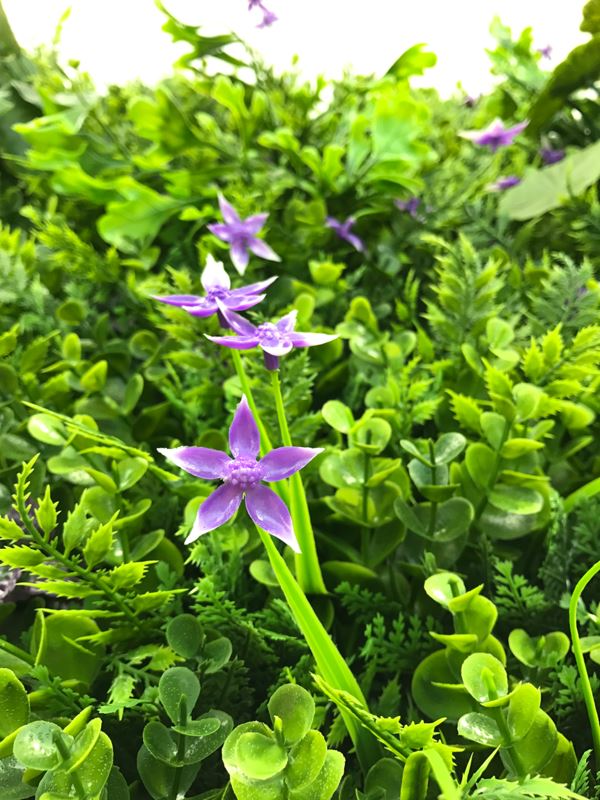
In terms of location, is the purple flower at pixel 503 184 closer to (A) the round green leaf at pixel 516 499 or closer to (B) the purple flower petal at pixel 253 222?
(B) the purple flower petal at pixel 253 222

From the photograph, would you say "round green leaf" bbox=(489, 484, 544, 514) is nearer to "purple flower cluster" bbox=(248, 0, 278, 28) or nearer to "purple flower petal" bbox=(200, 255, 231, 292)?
"purple flower petal" bbox=(200, 255, 231, 292)

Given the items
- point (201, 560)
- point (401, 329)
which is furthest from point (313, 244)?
point (201, 560)

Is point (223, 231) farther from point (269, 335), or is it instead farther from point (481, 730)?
point (481, 730)

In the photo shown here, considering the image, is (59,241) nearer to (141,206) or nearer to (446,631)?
(141,206)

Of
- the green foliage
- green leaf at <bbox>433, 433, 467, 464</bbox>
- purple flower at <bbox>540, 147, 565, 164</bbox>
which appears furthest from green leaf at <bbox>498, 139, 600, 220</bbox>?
green leaf at <bbox>433, 433, 467, 464</bbox>

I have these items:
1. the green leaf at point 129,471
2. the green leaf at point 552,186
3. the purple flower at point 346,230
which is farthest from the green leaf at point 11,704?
the green leaf at point 552,186

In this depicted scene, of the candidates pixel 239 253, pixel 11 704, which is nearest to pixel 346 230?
pixel 239 253
